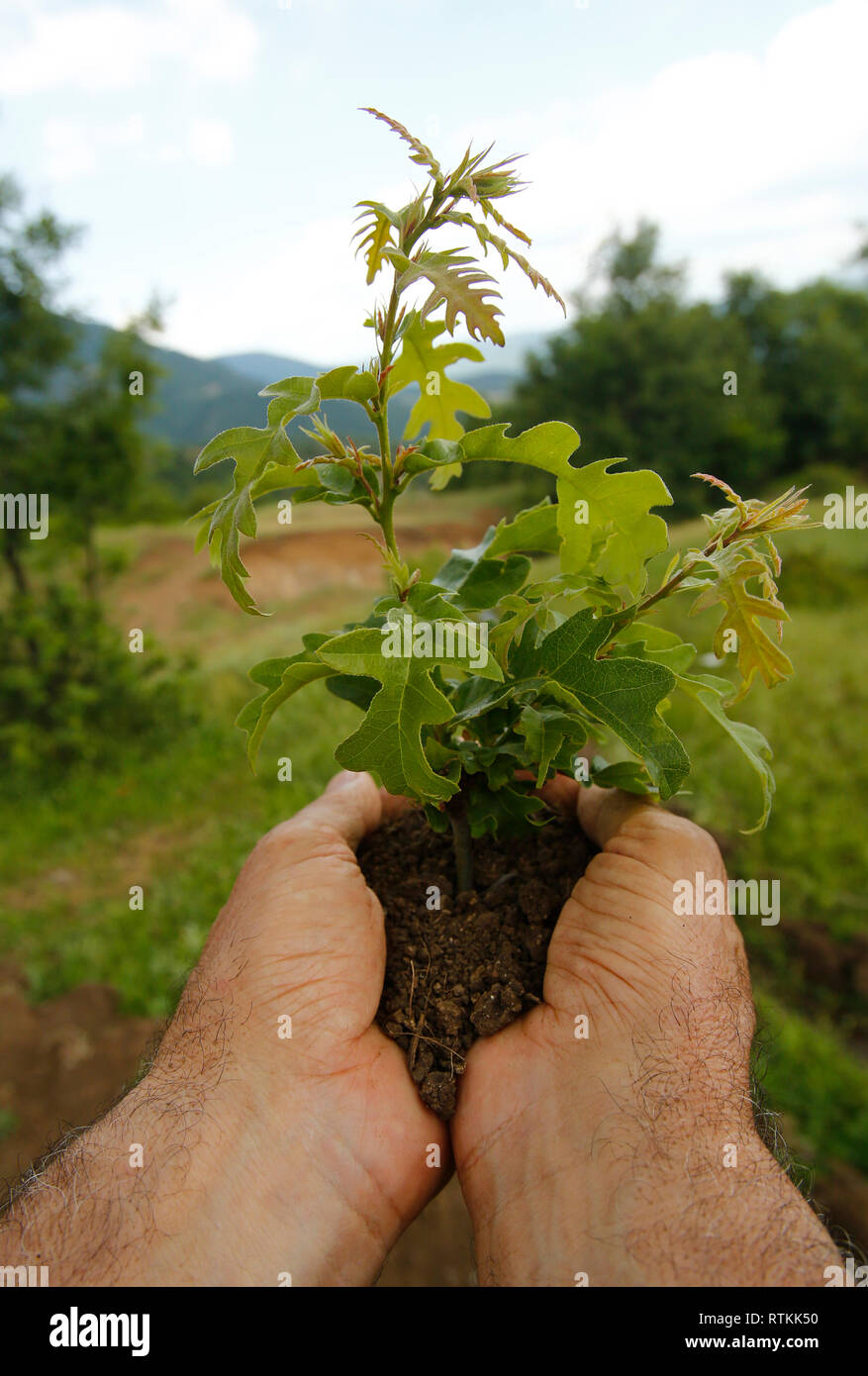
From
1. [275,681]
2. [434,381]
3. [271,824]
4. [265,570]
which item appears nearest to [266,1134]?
[275,681]

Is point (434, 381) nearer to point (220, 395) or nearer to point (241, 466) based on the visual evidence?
point (241, 466)

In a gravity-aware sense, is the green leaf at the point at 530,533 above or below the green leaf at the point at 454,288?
below

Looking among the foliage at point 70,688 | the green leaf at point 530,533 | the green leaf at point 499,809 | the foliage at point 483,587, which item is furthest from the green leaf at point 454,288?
the foliage at point 70,688

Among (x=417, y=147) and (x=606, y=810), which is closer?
(x=417, y=147)

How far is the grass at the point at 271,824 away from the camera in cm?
384

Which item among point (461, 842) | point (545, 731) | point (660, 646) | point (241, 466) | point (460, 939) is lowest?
point (460, 939)

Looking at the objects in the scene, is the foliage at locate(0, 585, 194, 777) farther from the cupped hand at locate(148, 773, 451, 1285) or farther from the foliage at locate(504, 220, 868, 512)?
the foliage at locate(504, 220, 868, 512)

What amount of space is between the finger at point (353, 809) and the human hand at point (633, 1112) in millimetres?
525

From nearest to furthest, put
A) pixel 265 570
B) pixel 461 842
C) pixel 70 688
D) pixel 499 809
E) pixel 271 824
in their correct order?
1. pixel 499 809
2. pixel 461 842
3. pixel 271 824
4. pixel 70 688
5. pixel 265 570

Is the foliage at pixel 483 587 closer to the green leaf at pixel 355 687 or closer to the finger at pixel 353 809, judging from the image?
the green leaf at pixel 355 687

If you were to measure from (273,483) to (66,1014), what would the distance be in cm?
374

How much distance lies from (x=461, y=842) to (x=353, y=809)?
355 mm

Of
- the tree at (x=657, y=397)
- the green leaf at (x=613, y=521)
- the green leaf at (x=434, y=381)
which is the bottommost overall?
the green leaf at (x=613, y=521)

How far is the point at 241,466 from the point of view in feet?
3.68
